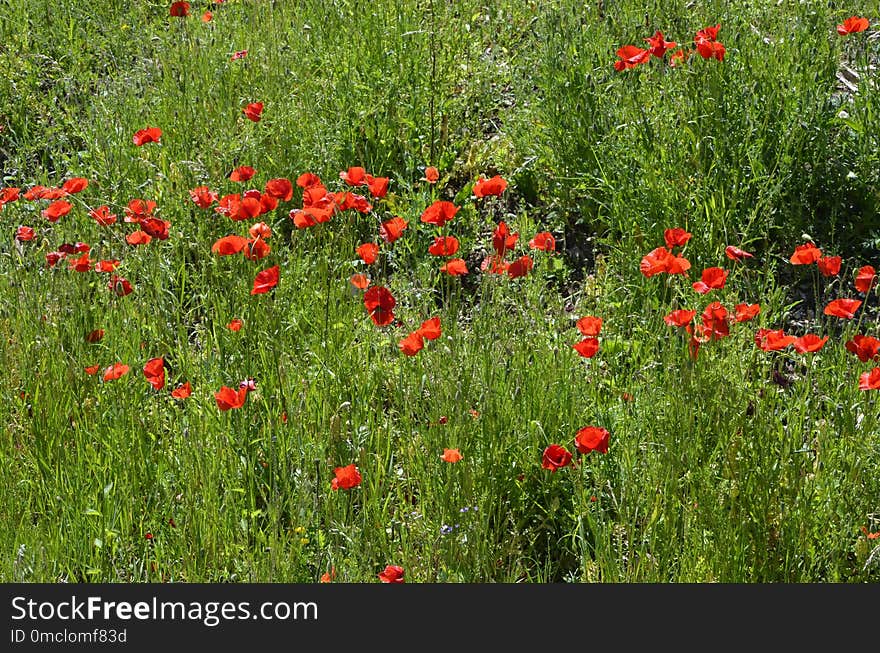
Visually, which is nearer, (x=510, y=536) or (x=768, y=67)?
(x=510, y=536)

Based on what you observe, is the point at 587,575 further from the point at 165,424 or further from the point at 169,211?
the point at 169,211

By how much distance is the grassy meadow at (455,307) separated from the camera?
231 cm

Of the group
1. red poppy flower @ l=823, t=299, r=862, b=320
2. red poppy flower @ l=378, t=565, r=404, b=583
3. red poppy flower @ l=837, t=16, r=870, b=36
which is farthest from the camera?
red poppy flower @ l=837, t=16, r=870, b=36

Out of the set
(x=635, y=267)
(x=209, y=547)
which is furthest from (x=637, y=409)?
(x=209, y=547)

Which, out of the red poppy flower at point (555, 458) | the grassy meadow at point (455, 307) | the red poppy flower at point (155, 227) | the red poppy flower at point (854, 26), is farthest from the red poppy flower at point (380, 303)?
the red poppy flower at point (854, 26)

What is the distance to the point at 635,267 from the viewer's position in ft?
10.7

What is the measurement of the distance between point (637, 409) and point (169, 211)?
6.55 ft

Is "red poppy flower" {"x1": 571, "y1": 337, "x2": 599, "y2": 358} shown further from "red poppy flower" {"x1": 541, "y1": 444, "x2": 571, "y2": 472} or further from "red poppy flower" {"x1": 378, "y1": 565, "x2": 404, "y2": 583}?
"red poppy flower" {"x1": 378, "y1": 565, "x2": 404, "y2": 583}

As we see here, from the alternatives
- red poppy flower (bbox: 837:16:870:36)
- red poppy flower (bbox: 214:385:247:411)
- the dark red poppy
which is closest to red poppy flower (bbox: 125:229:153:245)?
the dark red poppy

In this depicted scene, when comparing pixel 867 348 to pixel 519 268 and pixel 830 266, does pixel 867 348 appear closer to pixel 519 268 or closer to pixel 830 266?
pixel 830 266

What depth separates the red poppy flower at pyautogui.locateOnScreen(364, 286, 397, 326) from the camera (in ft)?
8.31

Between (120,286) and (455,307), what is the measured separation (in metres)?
1.03

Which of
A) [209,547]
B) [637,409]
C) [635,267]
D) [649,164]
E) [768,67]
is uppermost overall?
[768,67]

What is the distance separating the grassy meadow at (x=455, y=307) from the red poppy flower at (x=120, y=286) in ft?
0.23
